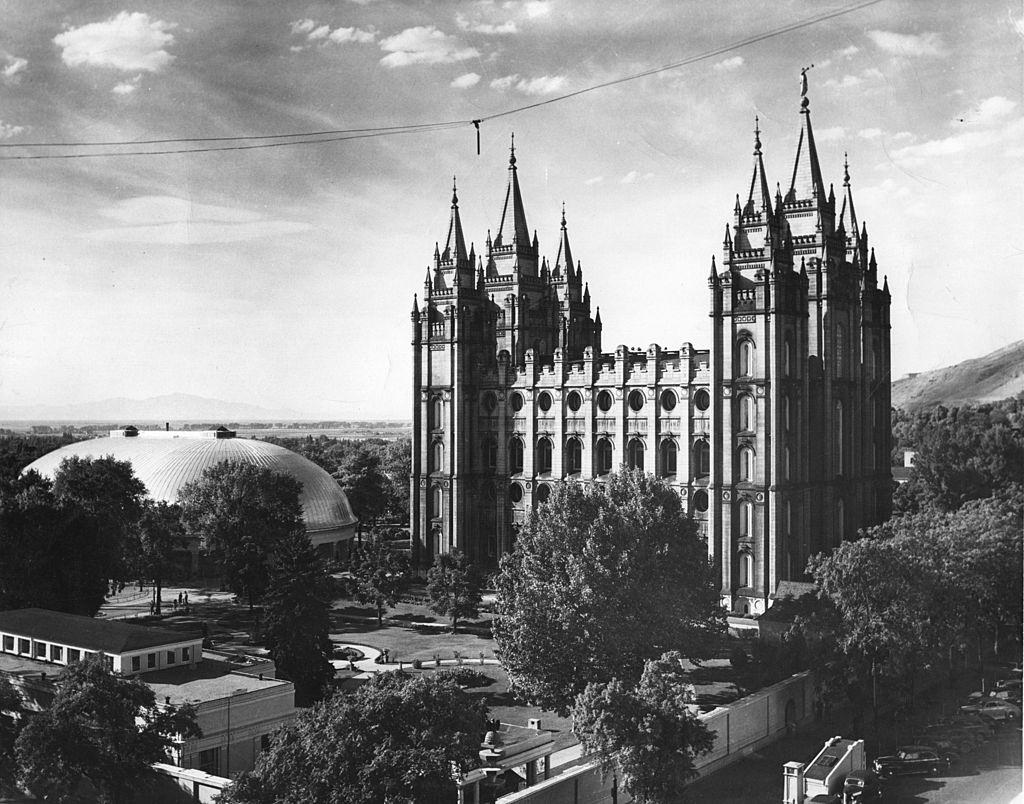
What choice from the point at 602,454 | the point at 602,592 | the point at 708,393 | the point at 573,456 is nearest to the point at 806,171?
the point at 708,393

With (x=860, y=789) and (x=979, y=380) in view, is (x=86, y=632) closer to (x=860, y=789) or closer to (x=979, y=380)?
(x=860, y=789)

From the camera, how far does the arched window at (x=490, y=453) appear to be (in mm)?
77875

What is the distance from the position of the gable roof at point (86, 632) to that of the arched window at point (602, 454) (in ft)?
117

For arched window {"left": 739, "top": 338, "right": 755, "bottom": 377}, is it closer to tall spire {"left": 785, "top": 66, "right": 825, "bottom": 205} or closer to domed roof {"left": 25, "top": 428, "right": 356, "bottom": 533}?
tall spire {"left": 785, "top": 66, "right": 825, "bottom": 205}

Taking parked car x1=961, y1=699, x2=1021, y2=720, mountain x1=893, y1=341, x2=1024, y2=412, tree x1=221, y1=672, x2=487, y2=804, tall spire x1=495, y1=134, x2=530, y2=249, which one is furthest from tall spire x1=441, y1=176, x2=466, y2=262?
tree x1=221, y1=672, x2=487, y2=804

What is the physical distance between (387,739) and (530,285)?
60.8 m

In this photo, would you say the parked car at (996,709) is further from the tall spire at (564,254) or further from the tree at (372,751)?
the tall spire at (564,254)

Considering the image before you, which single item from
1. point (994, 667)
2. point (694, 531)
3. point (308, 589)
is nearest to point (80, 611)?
point (308, 589)

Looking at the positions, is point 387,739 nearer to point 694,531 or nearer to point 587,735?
point 587,735

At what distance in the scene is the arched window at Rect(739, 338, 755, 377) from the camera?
2464 inches

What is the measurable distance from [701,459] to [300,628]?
3186 centimetres

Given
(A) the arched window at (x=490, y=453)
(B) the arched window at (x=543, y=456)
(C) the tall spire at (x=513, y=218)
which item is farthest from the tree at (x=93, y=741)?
(C) the tall spire at (x=513, y=218)

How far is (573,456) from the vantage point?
2894 inches

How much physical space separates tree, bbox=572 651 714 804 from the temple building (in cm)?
2866
